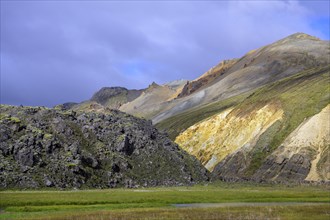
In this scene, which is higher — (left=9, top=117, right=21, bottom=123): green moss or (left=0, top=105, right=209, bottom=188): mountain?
(left=9, top=117, right=21, bottom=123): green moss

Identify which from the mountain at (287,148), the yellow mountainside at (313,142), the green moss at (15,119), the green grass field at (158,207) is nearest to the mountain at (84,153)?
the green moss at (15,119)

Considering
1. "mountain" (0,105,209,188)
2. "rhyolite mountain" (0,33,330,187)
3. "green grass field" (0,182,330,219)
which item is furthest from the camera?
"rhyolite mountain" (0,33,330,187)

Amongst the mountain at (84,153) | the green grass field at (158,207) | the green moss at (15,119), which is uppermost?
the green moss at (15,119)

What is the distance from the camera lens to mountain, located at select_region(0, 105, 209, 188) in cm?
11325

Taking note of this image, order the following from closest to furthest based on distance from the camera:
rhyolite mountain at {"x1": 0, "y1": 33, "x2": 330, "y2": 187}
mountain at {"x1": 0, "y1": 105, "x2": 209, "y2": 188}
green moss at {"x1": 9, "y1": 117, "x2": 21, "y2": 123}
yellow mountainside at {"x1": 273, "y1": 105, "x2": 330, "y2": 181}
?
1. mountain at {"x1": 0, "y1": 105, "x2": 209, "y2": 188}
2. rhyolite mountain at {"x1": 0, "y1": 33, "x2": 330, "y2": 187}
3. green moss at {"x1": 9, "y1": 117, "x2": 21, "y2": 123}
4. yellow mountainside at {"x1": 273, "y1": 105, "x2": 330, "y2": 181}

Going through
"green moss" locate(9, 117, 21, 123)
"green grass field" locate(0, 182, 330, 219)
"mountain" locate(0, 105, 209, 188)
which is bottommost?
"green grass field" locate(0, 182, 330, 219)

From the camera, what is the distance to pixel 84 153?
125 m

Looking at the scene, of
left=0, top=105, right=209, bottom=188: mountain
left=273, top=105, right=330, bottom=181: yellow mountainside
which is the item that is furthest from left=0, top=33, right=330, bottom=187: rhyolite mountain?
left=0, top=105, right=209, bottom=188: mountain

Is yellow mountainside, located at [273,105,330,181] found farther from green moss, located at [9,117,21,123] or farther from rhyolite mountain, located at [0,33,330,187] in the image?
green moss, located at [9,117,21,123]

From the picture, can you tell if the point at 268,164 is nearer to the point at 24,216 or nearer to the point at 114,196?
the point at 114,196

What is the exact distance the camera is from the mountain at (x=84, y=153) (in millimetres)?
113250

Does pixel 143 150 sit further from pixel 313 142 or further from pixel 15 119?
pixel 313 142

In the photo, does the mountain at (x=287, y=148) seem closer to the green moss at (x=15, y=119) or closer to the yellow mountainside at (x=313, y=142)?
the yellow mountainside at (x=313, y=142)

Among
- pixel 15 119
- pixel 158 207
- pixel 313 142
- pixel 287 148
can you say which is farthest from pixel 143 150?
pixel 313 142
